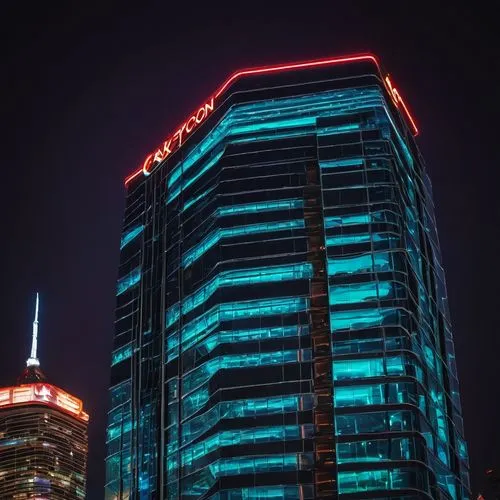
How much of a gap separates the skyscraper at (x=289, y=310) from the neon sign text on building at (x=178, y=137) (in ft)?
1.49

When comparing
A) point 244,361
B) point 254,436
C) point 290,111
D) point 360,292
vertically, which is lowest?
point 254,436

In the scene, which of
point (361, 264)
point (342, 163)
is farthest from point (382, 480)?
point (342, 163)

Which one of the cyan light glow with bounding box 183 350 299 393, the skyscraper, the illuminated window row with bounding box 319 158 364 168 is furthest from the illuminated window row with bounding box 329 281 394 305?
the illuminated window row with bounding box 319 158 364 168

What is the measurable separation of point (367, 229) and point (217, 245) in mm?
20048

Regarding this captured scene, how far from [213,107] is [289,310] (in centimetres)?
3802

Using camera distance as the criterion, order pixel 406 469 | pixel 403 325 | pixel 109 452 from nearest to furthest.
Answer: pixel 406 469 → pixel 403 325 → pixel 109 452

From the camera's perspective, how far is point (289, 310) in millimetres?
131875

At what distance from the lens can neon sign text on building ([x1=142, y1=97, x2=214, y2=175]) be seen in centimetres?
15662

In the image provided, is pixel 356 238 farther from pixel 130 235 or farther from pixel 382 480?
pixel 130 235

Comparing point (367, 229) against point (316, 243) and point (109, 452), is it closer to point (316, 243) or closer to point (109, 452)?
point (316, 243)

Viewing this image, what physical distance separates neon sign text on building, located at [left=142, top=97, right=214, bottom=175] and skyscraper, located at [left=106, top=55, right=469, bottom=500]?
454mm

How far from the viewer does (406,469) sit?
118812mm

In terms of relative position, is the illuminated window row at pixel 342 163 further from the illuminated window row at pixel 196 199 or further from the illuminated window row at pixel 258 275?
the illuminated window row at pixel 196 199

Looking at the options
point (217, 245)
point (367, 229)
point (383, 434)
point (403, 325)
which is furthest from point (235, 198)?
point (383, 434)
